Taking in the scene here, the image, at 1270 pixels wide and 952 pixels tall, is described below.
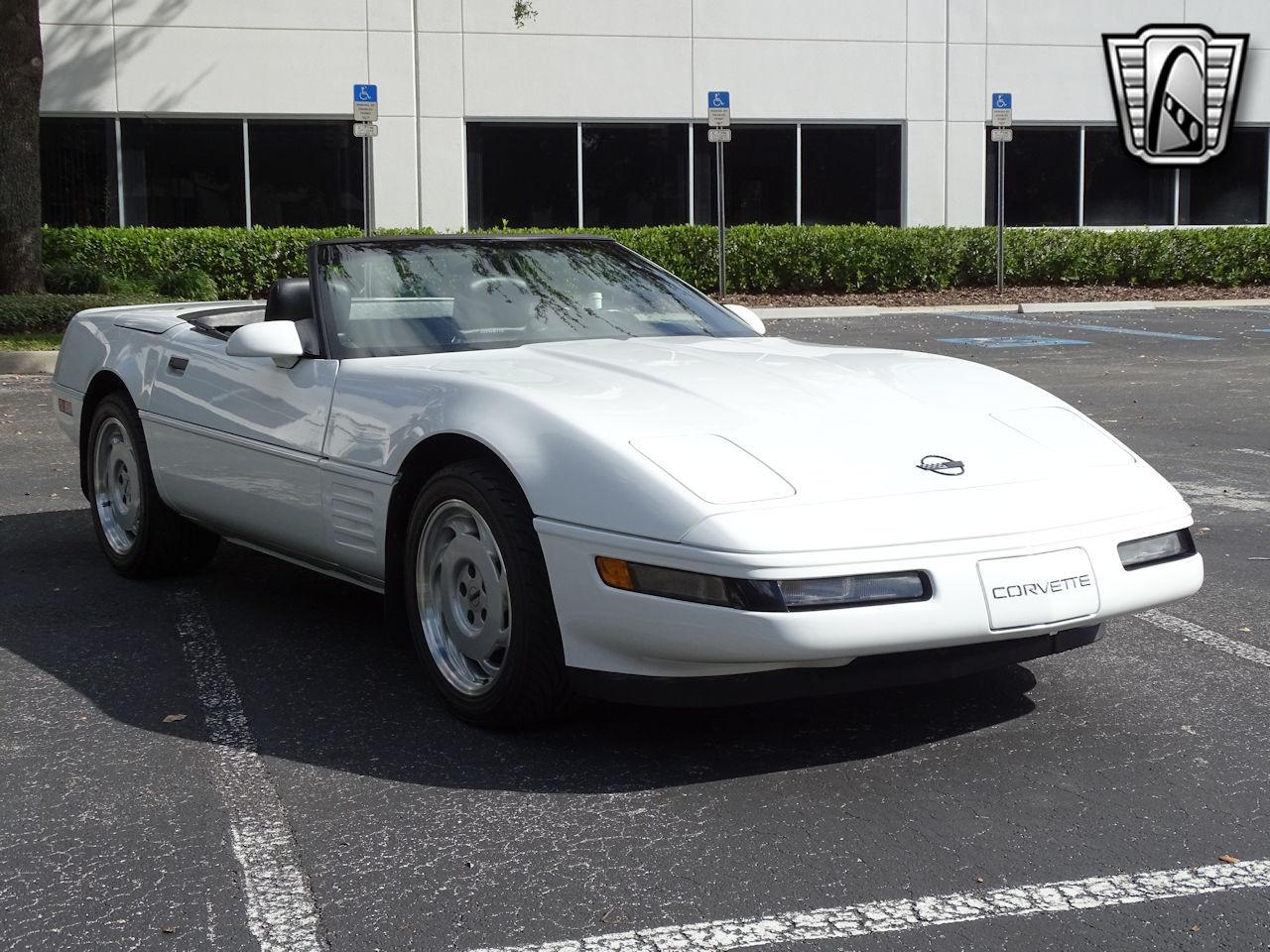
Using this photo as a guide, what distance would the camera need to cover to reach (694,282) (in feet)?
77.2

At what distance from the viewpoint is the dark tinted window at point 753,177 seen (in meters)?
25.1

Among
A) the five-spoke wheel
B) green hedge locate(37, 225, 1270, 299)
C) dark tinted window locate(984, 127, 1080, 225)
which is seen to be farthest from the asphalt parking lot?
dark tinted window locate(984, 127, 1080, 225)

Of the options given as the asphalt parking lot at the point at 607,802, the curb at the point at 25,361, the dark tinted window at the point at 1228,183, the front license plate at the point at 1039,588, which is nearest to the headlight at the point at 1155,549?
the front license plate at the point at 1039,588

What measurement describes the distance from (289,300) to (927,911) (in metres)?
3.38

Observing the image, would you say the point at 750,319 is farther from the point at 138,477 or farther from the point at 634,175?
the point at 634,175

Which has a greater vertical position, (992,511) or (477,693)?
(992,511)

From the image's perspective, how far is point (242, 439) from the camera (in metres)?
5.45

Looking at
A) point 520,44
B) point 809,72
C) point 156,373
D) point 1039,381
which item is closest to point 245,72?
point 520,44

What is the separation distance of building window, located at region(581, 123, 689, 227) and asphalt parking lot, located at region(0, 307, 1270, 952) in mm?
19310

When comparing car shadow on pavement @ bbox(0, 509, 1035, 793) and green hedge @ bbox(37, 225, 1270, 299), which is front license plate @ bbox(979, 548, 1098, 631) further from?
green hedge @ bbox(37, 225, 1270, 299)

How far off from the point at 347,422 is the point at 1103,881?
257 centimetres

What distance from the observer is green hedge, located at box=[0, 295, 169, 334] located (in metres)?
16.1

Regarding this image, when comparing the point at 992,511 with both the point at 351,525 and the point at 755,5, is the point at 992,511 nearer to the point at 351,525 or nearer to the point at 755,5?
the point at 351,525

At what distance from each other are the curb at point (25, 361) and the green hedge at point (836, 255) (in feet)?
18.5
